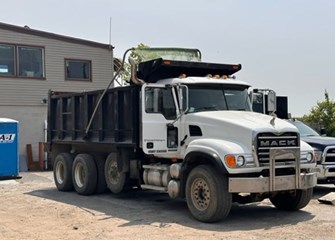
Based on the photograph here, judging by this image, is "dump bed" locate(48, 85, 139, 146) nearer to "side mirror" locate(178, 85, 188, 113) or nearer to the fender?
"side mirror" locate(178, 85, 188, 113)

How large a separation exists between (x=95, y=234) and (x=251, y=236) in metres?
2.47

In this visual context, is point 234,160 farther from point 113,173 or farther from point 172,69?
point 113,173

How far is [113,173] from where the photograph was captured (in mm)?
12539

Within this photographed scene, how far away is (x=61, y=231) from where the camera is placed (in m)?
8.66

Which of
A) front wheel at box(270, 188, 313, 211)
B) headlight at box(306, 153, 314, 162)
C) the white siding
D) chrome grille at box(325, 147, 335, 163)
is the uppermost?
the white siding

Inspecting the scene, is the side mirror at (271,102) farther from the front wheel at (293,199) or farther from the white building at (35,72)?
the white building at (35,72)

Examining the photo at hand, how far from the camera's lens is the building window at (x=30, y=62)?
22.0m

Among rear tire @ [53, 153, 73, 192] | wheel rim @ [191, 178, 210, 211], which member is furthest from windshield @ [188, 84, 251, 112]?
rear tire @ [53, 153, 73, 192]

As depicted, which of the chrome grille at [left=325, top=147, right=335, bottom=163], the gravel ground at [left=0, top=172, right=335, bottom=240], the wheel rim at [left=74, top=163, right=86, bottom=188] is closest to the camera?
the gravel ground at [left=0, top=172, right=335, bottom=240]

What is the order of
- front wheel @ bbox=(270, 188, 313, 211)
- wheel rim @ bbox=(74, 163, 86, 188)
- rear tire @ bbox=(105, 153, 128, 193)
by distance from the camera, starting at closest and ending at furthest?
front wheel @ bbox=(270, 188, 313, 211) < rear tire @ bbox=(105, 153, 128, 193) < wheel rim @ bbox=(74, 163, 86, 188)

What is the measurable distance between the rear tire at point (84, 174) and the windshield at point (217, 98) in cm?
382

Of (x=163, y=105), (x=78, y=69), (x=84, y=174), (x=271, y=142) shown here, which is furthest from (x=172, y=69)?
(x=78, y=69)

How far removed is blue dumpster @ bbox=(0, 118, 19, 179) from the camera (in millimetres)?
18062

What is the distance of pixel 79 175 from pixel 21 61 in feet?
33.2
